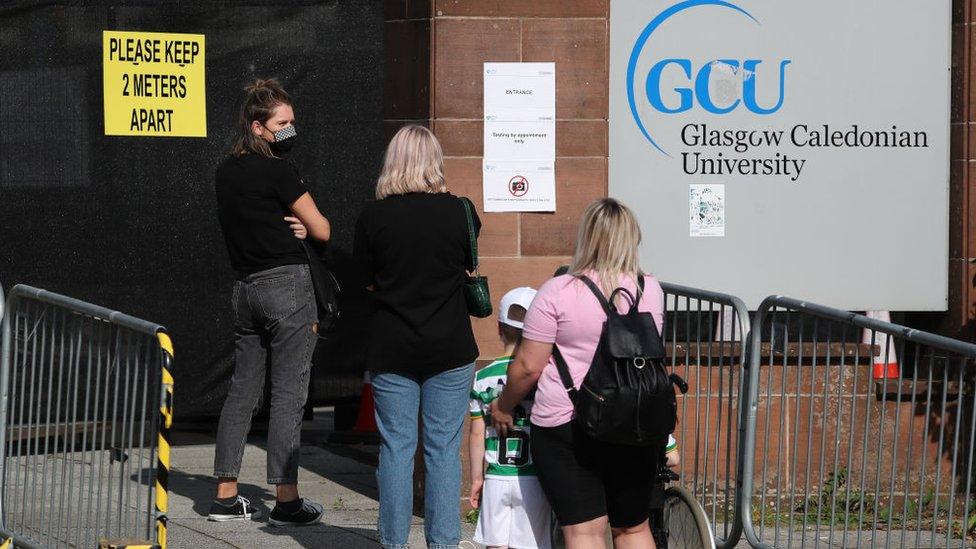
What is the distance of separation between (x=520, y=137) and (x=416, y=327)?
6.26 ft

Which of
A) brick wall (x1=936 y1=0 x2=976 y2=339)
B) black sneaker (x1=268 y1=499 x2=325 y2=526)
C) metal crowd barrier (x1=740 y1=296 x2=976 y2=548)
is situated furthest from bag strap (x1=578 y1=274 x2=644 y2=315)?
brick wall (x1=936 y1=0 x2=976 y2=339)

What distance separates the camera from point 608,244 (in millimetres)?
5027

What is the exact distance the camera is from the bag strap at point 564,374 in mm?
5027

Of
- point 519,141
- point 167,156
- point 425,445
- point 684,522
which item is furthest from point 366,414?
point 684,522

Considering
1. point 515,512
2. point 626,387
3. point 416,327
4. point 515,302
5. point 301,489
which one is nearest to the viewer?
point 626,387

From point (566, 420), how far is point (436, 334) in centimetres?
86

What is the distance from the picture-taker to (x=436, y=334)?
18.8 feet

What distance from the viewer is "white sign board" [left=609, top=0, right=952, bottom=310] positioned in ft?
25.0

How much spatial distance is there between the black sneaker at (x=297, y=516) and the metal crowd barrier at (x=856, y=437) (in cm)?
206

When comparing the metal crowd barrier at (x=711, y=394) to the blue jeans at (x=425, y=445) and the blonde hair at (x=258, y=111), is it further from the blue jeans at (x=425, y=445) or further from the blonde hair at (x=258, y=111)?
the blonde hair at (x=258, y=111)

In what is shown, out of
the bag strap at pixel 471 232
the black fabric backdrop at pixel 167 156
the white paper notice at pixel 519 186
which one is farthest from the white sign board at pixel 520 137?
the bag strap at pixel 471 232

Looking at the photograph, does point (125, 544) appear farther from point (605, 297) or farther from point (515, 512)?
point (605, 297)

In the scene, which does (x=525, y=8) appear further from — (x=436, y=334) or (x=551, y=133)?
(x=436, y=334)

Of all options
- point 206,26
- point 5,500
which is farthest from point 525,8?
point 5,500
